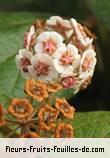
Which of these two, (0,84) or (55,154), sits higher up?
(0,84)

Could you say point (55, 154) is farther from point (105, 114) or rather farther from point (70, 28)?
point (70, 28)

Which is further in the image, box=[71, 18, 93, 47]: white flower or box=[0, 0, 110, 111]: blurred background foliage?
box=[0, 0, 110, 111]: blurred background foliage

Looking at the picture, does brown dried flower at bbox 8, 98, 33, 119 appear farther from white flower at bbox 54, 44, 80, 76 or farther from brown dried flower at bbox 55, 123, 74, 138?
white flower at bbox 54, 44, 80, 76

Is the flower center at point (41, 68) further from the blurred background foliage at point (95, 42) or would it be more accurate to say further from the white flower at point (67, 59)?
the blurred background foliage at point (95, 42)

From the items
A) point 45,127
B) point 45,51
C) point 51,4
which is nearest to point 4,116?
point 45,127

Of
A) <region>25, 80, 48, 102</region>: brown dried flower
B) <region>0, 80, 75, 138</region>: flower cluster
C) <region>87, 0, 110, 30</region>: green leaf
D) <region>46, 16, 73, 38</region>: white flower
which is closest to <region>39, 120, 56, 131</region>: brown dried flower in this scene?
<region>0, 80, 75, 138</region>: flower cluster

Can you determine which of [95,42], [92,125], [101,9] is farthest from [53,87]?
[95,42]
